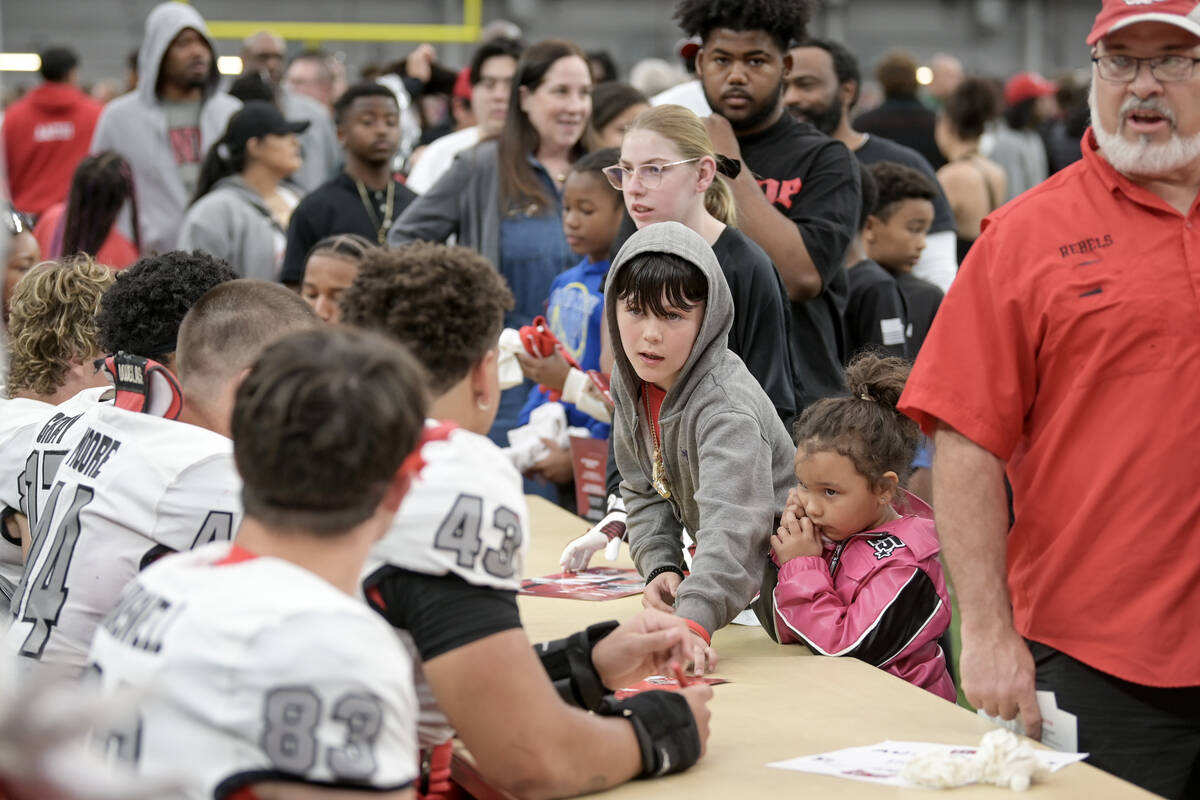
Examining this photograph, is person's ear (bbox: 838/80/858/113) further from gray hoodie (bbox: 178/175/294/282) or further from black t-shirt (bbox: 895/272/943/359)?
gray hoodie (bbox: 178/175/294/282)

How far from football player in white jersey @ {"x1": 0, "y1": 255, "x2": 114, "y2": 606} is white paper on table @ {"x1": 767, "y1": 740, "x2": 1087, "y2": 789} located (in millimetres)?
1792

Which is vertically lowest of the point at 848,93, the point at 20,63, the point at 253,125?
the point at 253,125

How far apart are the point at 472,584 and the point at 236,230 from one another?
13.7 feet

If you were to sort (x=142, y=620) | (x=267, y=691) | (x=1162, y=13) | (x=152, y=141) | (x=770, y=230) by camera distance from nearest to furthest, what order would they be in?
(x=267, y=691) → (x=142, y=620) → (x=1162, y=13) → (x=770, y=230) → (x=152, y=141)

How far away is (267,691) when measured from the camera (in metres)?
1.38

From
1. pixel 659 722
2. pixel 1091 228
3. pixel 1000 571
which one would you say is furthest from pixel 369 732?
pixel 1091 228

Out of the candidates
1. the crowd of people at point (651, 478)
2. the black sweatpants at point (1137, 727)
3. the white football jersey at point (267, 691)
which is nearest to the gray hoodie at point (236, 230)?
the crowd of people at point (651, 478)

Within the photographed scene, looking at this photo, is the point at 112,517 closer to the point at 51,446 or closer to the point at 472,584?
the point at 51,446

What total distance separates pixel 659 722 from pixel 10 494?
5.16 ft

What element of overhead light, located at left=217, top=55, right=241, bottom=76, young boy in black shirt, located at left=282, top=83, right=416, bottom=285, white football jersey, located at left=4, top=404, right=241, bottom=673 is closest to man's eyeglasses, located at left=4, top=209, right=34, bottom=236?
young boy in black shirt, located at left=282, top=83, right=416, bottom=285

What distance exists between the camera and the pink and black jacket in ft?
8.66

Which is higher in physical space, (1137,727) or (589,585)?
(1137,727)

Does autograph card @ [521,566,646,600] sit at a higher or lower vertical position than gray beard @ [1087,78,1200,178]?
lower

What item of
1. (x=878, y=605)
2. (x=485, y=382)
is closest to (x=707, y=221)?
(x=878, y=605)
